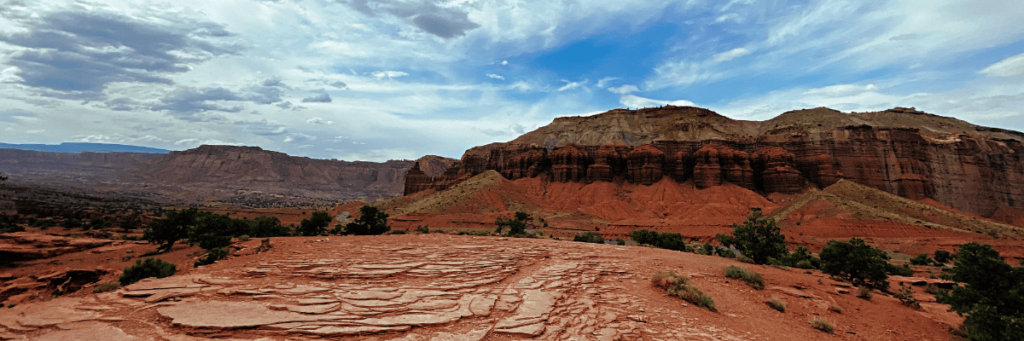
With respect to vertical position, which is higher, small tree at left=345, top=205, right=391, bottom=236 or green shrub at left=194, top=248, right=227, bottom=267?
green shrub at left=194, top=248, right=227, bottom=267

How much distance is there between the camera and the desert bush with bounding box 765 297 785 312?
11.1 metres

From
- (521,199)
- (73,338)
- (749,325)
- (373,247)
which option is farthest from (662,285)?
(521,199)

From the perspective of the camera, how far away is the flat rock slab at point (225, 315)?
21.7 ft

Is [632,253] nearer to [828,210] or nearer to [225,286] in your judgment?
[225,286]

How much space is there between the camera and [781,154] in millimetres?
65688

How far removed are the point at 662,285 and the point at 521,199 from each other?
57.9 metres

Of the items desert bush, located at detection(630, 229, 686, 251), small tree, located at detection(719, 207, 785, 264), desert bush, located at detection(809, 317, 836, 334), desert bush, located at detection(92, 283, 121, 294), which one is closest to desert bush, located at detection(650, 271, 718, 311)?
desert bush, located at detection(809, 317, 836, 334)

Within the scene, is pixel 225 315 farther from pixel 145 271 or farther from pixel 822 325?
pixel 822 325

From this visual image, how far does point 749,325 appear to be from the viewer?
9375 mm

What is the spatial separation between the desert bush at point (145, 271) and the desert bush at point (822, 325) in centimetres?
1868

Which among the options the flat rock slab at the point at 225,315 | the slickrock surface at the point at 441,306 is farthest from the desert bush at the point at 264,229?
the flat rock slab at the point at 225,315

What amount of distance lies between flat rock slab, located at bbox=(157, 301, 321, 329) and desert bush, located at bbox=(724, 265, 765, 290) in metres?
14.2

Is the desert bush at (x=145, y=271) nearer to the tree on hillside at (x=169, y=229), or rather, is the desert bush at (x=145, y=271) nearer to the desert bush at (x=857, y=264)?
the tree on hillside at (x=169, y=229)

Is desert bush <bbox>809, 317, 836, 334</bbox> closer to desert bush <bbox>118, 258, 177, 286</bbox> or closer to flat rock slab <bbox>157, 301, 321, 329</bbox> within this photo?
flat rock slab <bbox>157, 301, 321, 329</bbox>
